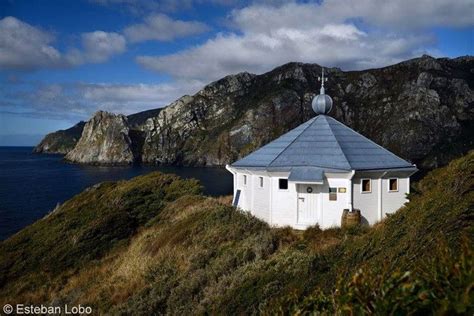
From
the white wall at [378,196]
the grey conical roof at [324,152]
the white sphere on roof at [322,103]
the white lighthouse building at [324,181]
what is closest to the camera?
the white lighthouse building at [324,181]

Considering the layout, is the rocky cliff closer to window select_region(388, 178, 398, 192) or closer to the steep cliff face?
the steep cliff face

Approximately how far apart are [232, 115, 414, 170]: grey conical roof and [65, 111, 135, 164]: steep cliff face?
13860cm

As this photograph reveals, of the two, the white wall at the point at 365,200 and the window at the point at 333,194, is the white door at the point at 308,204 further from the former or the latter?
the white wall at the point at 365,200

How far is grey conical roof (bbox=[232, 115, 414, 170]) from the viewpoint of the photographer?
20.8 m

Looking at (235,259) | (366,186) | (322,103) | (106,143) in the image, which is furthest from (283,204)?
(106,143)

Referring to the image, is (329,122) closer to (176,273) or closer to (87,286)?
(176,273)

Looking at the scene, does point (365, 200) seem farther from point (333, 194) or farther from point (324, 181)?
point (324, 181)

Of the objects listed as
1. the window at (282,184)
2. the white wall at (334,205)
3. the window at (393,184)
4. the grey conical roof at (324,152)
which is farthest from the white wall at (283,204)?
the window at (393,184)

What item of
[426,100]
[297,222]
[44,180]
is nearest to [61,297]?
[297,222]

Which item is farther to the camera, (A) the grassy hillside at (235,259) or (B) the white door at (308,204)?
(B) the white door at (308,204)

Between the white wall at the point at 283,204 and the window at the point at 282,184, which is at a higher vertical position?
the window at the point at 282,184

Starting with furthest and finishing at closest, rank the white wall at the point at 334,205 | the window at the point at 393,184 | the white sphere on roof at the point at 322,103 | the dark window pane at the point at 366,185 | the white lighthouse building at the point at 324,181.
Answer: the white sphere on roof at the point at 322,103, the window at the point at 393,184, the dark window pane at the point at 366,185, the white lighthouse building at the point at 324,181, the white wall at the point at 334,205

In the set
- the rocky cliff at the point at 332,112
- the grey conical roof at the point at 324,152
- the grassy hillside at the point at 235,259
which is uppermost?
the rocky cliff at the point at 332,112

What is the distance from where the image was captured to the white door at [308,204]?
20.4 m
